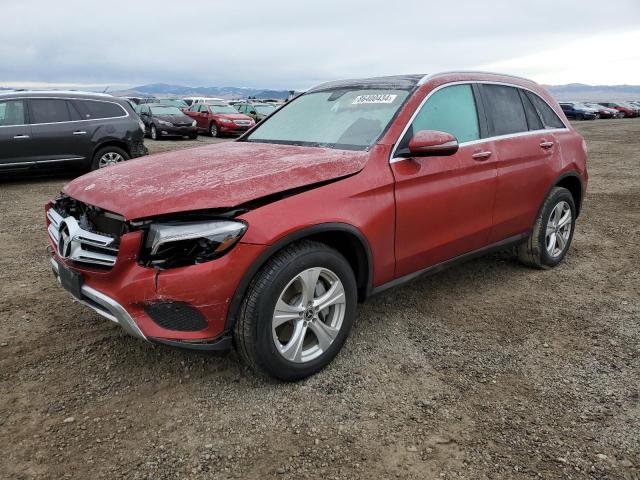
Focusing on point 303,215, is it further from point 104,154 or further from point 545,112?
point 104,154

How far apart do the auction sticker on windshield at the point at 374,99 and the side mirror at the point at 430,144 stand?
44cm

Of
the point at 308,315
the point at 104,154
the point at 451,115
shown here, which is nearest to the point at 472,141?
the point at 451,115

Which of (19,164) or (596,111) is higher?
(596,111)

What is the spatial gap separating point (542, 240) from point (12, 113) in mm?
8622

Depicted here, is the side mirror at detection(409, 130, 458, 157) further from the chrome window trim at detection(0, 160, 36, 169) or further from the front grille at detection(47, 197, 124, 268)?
the chrome window trim at detection(0, 160, 36, 169)

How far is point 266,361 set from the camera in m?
2.63

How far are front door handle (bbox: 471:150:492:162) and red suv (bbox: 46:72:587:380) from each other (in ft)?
Answer: 0.06

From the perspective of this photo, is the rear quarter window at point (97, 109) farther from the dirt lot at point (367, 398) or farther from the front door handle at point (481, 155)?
the front door handle at point (481, 155)

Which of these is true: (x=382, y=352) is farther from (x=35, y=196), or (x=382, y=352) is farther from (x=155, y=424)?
(x=35, y=196)

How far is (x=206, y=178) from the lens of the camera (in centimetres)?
270

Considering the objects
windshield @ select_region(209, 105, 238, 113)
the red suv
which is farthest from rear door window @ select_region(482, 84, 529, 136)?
windshield @ select_region(209, 105, 238, 113)

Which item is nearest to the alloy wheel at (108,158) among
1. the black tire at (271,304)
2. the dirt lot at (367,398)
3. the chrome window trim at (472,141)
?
the dirt lot at (367,398)

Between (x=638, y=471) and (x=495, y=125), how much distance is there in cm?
256

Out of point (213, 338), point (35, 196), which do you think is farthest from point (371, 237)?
point (35, 196)
